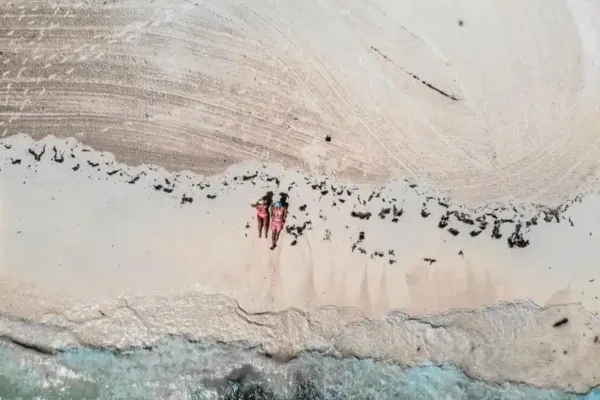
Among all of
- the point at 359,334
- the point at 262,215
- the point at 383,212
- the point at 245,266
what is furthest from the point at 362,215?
the point at 245,266

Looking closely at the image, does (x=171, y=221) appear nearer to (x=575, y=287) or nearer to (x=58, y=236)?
(x=58, y=236)

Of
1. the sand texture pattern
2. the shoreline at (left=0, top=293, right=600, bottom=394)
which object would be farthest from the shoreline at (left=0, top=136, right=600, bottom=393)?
the sand texture pattern

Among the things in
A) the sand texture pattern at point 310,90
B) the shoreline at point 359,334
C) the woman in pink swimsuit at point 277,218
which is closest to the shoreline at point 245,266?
the shoreline at point 359,334

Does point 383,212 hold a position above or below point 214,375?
above

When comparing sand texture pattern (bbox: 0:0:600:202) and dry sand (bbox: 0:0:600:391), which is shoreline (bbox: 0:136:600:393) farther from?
sand texture pattern (bbox: 0:0:600:202)

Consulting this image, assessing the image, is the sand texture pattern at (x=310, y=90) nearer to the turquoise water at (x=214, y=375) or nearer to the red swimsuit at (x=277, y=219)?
the red swimsuit at (x=277, y=219)

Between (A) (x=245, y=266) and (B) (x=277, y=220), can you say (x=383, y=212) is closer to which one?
(B) (x=277, y=220)
